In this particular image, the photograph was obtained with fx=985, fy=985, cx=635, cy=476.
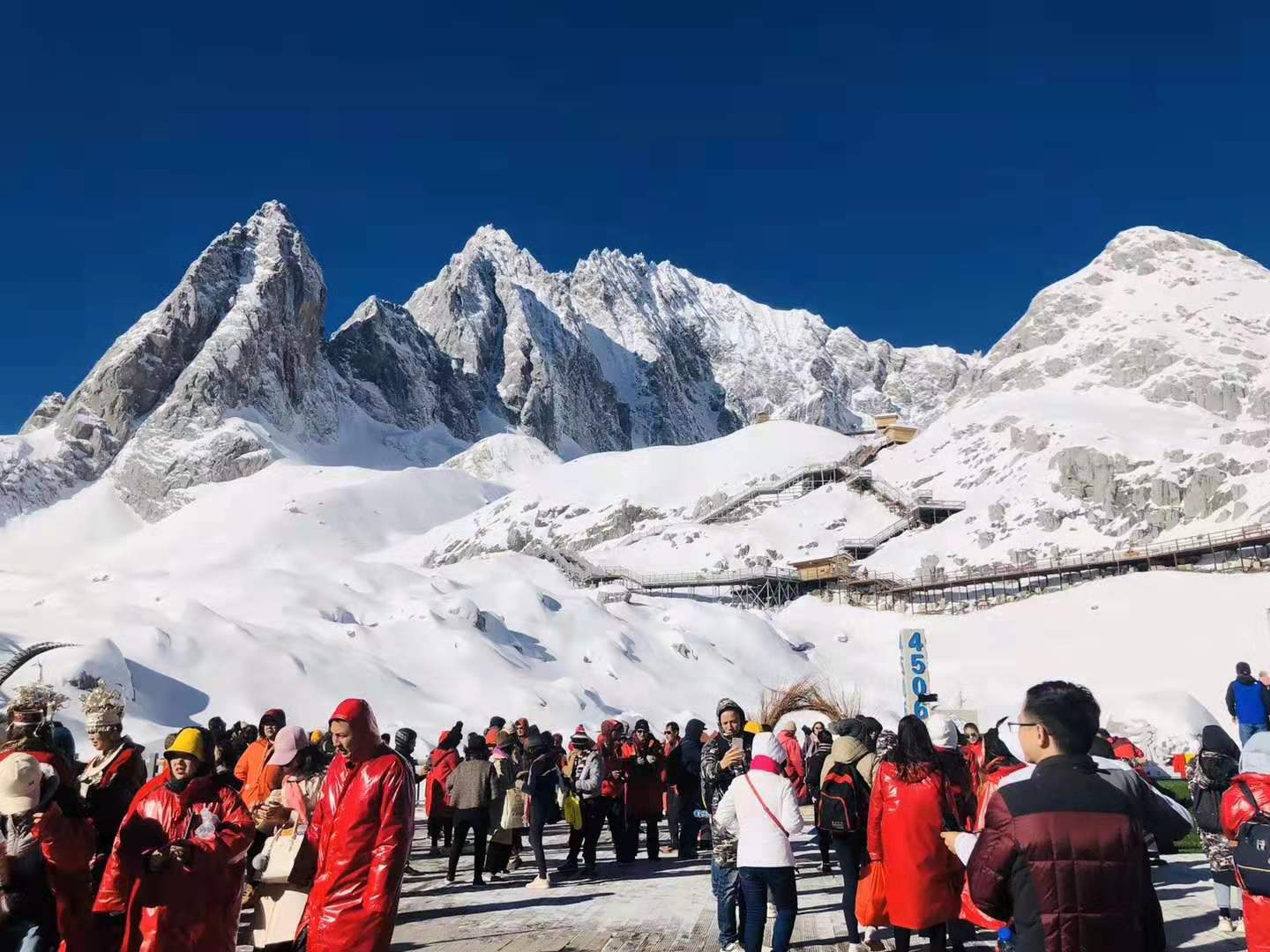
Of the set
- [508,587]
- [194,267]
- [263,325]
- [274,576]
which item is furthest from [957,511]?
[194,267]

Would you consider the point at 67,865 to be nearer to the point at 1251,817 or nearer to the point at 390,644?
the point at 1251,817

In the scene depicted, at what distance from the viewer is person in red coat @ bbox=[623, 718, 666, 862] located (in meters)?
12.4

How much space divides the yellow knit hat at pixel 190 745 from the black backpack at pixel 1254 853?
5075mm

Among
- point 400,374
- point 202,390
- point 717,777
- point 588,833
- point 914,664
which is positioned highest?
point 400,374

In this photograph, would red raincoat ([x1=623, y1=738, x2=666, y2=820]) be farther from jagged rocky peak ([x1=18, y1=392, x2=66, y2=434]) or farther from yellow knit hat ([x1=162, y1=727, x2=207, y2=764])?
jagged rocky peak ([x1=18, y1=392, x2=66, y2=434])

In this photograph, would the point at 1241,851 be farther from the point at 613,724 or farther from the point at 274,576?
the point at 274,576

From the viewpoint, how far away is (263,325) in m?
128

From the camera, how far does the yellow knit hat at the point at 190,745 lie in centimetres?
468

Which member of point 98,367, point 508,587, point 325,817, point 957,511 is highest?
point 98,367

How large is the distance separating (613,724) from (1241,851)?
29.8ft

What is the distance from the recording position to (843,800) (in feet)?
23.3

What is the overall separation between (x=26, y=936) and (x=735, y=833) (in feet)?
13.6

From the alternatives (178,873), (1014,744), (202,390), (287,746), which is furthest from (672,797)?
(202,390)

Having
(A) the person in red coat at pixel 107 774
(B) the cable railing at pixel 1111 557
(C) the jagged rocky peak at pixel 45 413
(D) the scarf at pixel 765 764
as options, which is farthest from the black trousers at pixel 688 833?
(C) the jagged rocky peak at pixel 45 413
